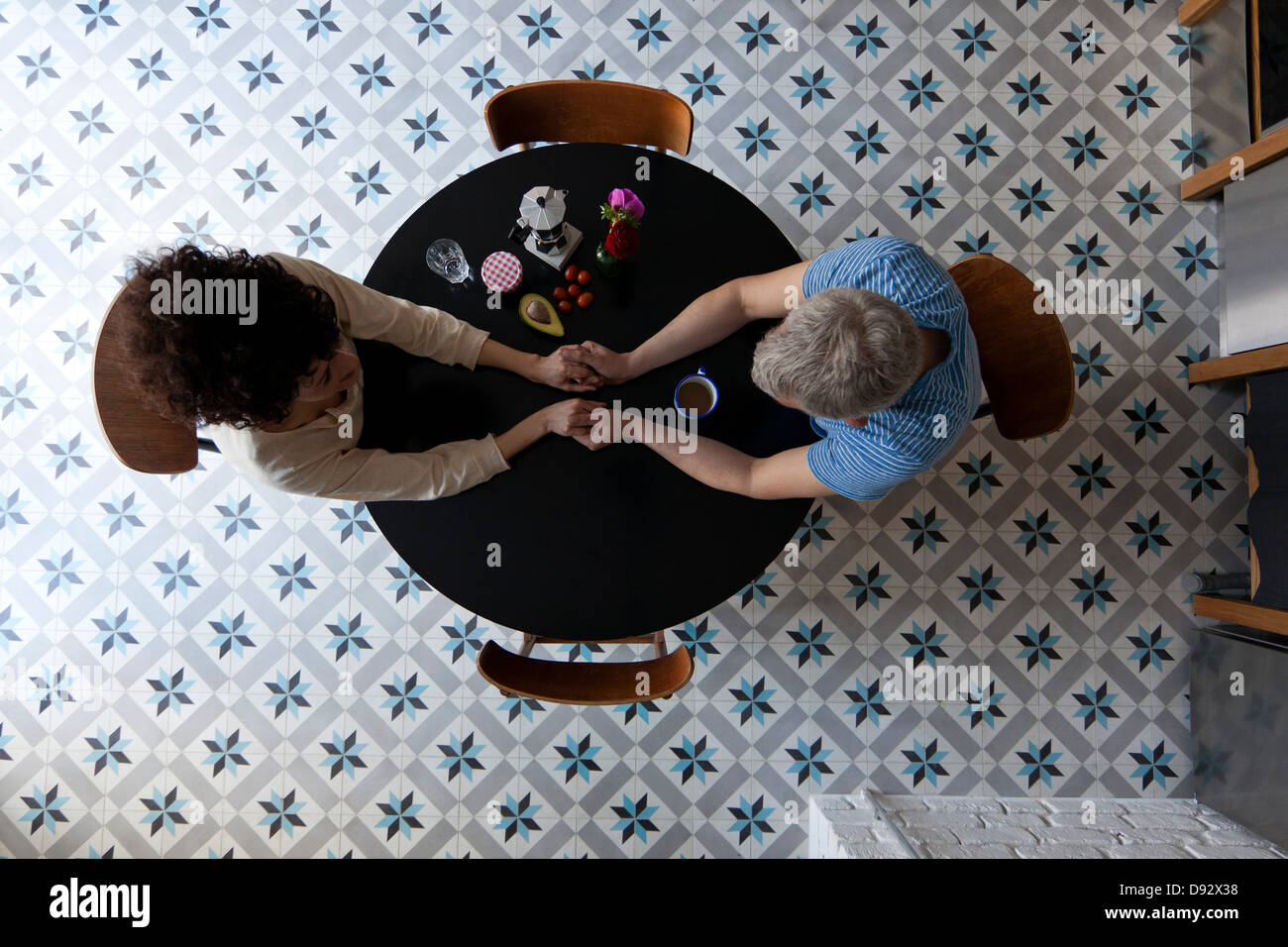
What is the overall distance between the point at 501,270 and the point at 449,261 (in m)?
0.14

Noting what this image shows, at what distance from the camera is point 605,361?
176 cm

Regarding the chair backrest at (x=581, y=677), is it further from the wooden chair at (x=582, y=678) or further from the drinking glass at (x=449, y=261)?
the drinking glass at (x=449, y=261)

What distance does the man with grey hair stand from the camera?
1403mm

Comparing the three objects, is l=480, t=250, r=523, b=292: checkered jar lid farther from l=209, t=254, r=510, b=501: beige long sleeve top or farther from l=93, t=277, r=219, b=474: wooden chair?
l=93, t=277, r=219, b=474: wooden chair

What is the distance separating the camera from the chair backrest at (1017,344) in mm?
1715

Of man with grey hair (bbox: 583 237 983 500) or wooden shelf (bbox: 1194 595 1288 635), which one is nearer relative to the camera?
man with grey hair (bbox: 583 237 983 500)

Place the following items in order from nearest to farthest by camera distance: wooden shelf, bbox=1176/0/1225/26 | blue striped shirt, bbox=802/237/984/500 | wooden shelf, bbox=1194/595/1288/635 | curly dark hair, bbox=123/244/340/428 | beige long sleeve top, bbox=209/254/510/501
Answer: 1. curly dark hair, bbox=123/244/340/428
2. blue striped shirt, bbox=802/237/984/500
3. beige long sleeve top, bbox=209/254/510/501
4. wooden shelf, bbox=1194/595/1288/635
5. wooden shelf, bbox=1176/0/1225/26

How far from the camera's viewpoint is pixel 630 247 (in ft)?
5.80

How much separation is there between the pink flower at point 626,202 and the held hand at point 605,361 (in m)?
0.33

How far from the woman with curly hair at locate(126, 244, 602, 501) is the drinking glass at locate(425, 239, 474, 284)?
124mm

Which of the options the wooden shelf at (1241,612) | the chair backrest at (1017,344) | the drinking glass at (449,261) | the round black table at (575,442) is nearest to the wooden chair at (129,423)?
the round black table at (575,442)

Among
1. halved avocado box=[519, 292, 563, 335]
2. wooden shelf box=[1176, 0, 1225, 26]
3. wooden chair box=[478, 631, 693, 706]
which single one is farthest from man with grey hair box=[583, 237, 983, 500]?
wooden shelf box=[1176, 0, 1225, 26]

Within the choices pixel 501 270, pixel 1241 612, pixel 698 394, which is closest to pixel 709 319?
pixel 698 394
